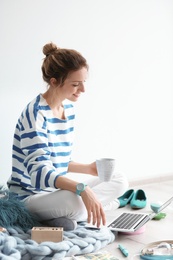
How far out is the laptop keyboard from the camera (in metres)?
1.92

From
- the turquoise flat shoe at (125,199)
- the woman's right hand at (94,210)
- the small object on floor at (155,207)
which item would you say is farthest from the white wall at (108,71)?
the woman's right hand at (94,210)

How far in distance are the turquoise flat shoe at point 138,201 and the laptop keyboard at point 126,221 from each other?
0.31 m

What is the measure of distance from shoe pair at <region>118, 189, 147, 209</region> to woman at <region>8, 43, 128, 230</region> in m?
0.28

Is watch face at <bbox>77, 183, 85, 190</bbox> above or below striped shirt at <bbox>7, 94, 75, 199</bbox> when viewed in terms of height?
below

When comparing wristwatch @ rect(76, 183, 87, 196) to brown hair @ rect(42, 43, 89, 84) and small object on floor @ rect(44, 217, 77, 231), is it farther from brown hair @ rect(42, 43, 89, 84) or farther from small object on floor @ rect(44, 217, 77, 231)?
brown hair @ rect(42, 43, 89, 84)

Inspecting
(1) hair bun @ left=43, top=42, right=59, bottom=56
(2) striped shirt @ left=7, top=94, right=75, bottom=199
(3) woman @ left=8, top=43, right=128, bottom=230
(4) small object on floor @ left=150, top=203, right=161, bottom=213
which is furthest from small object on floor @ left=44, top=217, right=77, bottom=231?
(1) hair bun @ left=43, top=42, right=59, bottom=56

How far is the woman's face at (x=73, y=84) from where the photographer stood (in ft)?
6.48

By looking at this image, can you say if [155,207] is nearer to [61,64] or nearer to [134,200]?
[134,200]

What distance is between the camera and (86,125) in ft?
9.04

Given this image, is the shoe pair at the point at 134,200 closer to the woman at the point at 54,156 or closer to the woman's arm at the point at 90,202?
the woman at the point at 54,156

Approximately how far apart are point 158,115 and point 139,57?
0.42 m

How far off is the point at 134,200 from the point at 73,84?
2.54 feet

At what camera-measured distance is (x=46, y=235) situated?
172cm

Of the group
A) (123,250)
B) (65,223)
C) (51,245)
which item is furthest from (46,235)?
(123,250)
